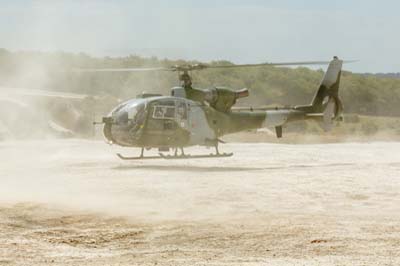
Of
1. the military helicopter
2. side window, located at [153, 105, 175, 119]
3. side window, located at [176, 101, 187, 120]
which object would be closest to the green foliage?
the military helicopter

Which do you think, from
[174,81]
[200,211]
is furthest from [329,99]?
[174,81]

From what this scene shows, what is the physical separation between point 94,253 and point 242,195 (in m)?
5.80

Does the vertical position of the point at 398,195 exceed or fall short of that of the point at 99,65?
it falls short

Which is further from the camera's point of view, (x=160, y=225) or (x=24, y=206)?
(x=24, y=206)

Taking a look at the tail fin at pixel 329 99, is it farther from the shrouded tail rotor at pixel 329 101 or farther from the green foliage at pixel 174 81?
the green foliage at pixel 174 81

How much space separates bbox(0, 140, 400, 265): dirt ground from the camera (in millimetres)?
10938

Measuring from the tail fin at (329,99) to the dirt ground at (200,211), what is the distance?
5.10ft

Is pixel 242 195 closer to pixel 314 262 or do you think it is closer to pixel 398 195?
pixel 398 195

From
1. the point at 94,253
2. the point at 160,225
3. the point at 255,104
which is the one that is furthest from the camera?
the point at 255,104

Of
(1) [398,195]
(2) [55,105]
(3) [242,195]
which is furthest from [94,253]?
(2) [55,105]

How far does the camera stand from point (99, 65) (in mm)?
61656


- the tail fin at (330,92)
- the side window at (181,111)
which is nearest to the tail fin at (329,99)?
the tail fin at (330,92)

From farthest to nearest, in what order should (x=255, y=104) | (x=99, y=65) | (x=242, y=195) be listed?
(x=99, y=65)
(x=255, y=104)
(x=242, y=195)

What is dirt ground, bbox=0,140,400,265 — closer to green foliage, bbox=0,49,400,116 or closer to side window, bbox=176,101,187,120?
side window, bbox=176,101,187,120
